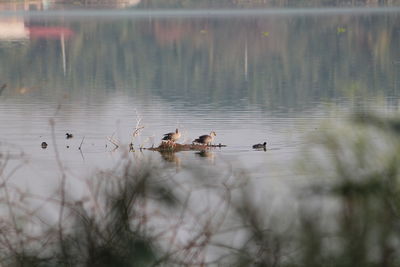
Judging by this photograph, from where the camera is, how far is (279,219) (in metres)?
5.38

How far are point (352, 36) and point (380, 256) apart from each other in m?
90.2

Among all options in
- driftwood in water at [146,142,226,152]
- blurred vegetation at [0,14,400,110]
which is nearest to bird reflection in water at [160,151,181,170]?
driftwood in water at [146,142,226,152]

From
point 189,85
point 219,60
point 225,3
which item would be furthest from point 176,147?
point 225,3

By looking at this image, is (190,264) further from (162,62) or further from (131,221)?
(162,62)

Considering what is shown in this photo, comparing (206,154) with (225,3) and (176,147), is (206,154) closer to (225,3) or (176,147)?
(176,147)

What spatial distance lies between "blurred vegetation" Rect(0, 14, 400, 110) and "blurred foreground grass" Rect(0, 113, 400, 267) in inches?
13.0

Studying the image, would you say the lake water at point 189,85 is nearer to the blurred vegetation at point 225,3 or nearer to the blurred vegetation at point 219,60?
the blurred vegetation at point 219,60

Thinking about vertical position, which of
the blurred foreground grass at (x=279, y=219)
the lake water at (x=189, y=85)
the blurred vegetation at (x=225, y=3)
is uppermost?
the blurred vegetation at (x=225, y=3)

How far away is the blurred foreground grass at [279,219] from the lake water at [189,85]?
18 cm

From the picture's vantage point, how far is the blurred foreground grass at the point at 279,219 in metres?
5.14

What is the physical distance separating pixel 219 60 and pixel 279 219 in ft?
223

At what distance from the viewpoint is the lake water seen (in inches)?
849

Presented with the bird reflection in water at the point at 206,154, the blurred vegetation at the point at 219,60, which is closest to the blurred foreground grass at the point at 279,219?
the blurred vegetation at the point at 219,60

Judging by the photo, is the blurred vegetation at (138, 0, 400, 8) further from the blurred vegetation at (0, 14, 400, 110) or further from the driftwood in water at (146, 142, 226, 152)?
the driftwood in water at (146, 142, 226, 152)
